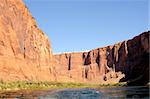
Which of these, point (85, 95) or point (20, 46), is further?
point (20, 46)

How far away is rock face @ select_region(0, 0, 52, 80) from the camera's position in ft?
383

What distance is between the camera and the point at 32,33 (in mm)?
148250

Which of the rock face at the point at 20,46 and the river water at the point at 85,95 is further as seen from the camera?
the rock face at the point at 20,46

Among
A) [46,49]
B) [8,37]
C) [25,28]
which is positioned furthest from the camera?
[46,49]

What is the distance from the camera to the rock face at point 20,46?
383ft

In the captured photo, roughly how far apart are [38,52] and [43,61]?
6.71 meters

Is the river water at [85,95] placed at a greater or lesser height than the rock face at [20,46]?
lesser

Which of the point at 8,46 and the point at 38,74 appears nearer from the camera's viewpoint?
the point at 8,46

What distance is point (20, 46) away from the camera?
13150 cm

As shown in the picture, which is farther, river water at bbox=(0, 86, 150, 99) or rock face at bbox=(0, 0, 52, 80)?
rock face at bbox=(0, 0, 52, 80)

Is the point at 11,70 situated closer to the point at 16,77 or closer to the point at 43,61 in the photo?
the point at 16,77

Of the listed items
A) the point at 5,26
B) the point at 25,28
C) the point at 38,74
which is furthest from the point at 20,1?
the point at 38,74

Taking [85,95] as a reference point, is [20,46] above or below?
above

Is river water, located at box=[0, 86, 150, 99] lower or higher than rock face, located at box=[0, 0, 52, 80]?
lower
